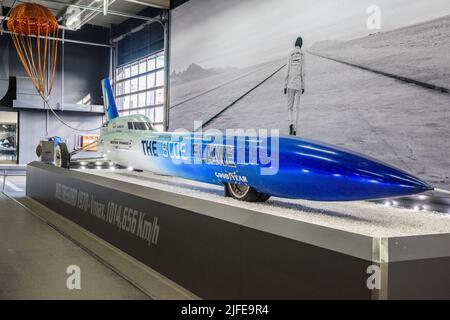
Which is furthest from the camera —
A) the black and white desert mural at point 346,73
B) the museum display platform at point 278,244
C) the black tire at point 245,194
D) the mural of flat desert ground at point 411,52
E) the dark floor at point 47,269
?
the black and white desert mural at point 346,73

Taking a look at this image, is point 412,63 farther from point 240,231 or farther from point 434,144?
point 240,231

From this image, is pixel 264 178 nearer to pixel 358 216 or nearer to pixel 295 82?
pixel 358 216

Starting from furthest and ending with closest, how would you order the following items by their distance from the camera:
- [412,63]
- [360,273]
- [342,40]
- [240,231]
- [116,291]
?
[342,40], [412,63], [116,291], [240,231], [360,273]

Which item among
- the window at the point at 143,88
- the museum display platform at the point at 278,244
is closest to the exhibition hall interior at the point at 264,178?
the museum display platform at the point at 278,244

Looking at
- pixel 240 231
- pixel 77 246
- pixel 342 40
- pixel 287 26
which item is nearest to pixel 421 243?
pixel 240 231

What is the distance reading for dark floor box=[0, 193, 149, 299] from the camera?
321 cm

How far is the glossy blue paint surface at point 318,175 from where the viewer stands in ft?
9.08

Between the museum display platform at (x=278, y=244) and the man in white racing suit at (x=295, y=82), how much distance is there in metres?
2.83

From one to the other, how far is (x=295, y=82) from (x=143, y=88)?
304 inches

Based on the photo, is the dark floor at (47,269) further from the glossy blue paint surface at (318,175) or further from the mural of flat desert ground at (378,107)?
the mural of flat desert ground at (378,107)

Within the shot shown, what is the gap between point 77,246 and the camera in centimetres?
461

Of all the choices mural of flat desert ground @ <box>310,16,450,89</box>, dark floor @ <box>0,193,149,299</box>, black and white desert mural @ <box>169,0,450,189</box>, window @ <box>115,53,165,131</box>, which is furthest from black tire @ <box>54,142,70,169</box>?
window @ <box>115,53,165,131</box>

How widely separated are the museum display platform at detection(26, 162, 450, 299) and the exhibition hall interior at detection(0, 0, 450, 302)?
1 cm
